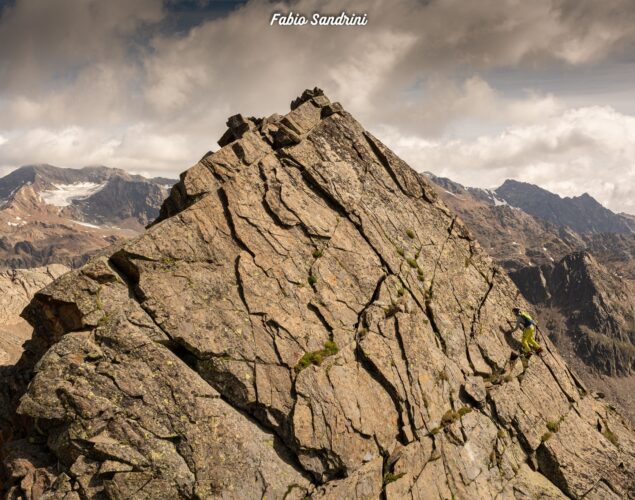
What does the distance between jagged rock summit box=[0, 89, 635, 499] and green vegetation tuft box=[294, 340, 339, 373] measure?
111 mm

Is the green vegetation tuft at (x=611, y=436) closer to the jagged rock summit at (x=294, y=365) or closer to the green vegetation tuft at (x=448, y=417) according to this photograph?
the jagged rock summit at (x=294, y=365)

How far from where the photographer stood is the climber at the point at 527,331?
3731 centimetres

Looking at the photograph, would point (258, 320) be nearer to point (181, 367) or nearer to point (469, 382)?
point (181, 367)

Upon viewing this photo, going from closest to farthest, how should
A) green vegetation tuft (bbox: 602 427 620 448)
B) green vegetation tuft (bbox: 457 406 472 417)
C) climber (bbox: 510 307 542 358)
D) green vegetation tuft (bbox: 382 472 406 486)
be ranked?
green vegetation tuft (bbox: 382 472 406 486)
green vegetation tuft (bbox: 457 406 472 417)
green vegetation tuft (bbox: 602 427 620 448)
climber (bbox: 510 307 542 358)

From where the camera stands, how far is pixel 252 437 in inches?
1073

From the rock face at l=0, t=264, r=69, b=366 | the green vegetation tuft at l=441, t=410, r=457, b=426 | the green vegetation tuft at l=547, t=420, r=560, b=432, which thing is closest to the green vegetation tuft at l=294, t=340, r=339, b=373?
A: the green vegetation tuft at l=441, t=410, r=457, b=426

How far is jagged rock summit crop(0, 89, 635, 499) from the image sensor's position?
25.8 meters

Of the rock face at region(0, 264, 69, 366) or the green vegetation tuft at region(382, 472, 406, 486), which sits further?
the rock face at region(0, 264, 69, 366)

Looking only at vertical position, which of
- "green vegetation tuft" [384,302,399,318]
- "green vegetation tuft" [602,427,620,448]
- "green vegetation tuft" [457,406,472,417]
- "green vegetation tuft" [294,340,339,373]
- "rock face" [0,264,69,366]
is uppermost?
"green vegetation tuft" [384,302,399,318]

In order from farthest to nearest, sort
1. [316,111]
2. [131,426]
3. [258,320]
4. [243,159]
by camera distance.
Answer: [316,111] → [243,159] → [258,320] → [131,426]

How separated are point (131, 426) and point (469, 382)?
81.7 feet

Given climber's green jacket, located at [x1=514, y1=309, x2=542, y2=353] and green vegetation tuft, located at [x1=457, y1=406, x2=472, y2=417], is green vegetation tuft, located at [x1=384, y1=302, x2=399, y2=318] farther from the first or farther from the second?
climber's green jacket, located at [x1=514, y1=309, x2=542, y2=353]

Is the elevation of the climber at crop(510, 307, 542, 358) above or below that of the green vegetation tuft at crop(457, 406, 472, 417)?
above

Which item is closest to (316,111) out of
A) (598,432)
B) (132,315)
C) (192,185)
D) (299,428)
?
(192,185)
